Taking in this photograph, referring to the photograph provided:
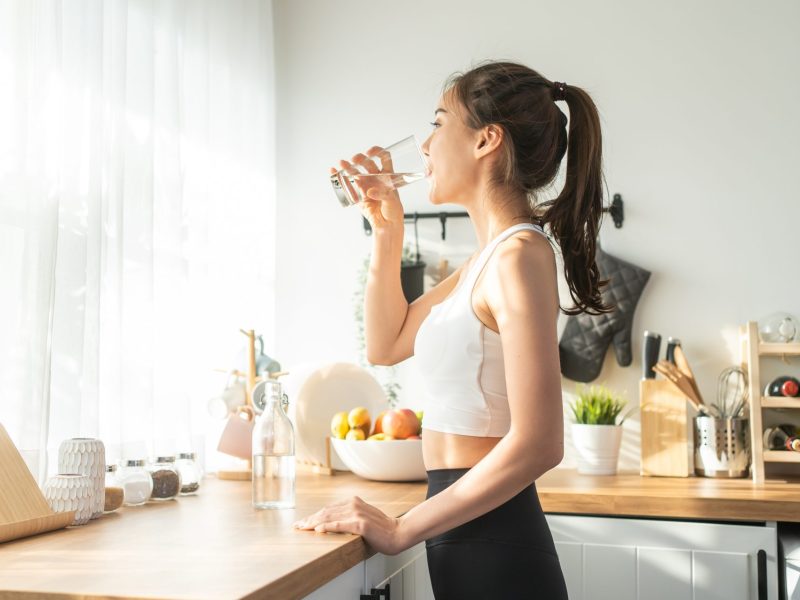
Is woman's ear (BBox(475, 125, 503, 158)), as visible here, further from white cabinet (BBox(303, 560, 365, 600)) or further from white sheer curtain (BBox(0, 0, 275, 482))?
white sheer curtain (BBox(0, 0, 275, 482))

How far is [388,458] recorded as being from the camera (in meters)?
2.02

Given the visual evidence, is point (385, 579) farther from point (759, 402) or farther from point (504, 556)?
point (759, 402)

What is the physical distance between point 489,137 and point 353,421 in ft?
3.33

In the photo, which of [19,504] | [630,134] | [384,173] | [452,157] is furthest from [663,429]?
[19,504]

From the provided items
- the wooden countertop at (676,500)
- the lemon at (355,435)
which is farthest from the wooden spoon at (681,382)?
the lemon at (355,435)

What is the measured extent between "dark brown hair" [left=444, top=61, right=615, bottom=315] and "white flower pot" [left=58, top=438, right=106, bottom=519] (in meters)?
0.85

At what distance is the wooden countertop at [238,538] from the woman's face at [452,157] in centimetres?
54

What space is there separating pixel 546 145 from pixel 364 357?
5.32 feet

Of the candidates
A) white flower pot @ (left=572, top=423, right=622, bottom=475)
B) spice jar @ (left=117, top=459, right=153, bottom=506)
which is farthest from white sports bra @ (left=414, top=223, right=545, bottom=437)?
white flower pot @ (left=572, top=423, right=622, bottom=475)

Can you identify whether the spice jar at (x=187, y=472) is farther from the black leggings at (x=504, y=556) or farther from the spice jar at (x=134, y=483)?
the black leggings at (x=504, y=556)

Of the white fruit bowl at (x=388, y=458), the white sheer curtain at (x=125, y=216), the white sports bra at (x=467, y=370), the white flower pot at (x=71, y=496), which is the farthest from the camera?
the white fruit bowl at (x=388, y=458)

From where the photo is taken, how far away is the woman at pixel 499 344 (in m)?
1.10

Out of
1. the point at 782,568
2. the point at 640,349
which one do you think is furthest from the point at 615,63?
the point at 782,568

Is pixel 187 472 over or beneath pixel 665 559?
over
